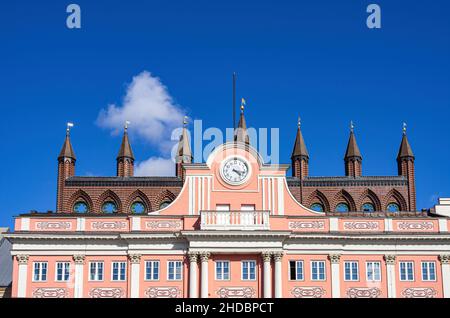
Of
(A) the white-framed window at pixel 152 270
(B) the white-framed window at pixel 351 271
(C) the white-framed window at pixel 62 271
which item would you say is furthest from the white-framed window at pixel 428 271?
(C) the white-framed window at pixel 62 271

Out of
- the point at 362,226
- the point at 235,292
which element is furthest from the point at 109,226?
the point at 362,226

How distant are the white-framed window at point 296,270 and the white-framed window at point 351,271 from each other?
3.47 meters

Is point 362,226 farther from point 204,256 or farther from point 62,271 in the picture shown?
point 62,271

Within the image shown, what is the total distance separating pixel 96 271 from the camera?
180ft

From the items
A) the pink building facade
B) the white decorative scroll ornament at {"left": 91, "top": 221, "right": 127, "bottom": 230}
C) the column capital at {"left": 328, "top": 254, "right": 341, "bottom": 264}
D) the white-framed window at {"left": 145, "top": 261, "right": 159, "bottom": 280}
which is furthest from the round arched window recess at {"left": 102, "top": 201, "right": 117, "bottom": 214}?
the column capital at {"left": 328, "top": 254, "right": 341, "bottom": 264}

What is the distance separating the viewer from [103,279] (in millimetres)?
54562

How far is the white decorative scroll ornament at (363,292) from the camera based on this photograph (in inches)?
2142

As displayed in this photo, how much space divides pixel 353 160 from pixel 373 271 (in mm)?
34269

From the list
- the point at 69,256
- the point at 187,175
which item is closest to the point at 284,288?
the point at 187,175

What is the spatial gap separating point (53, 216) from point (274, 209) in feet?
56.0

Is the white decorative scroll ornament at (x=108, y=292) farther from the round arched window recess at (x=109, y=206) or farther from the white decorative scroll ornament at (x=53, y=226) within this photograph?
the round arched window recess at (x=109, y=206)
